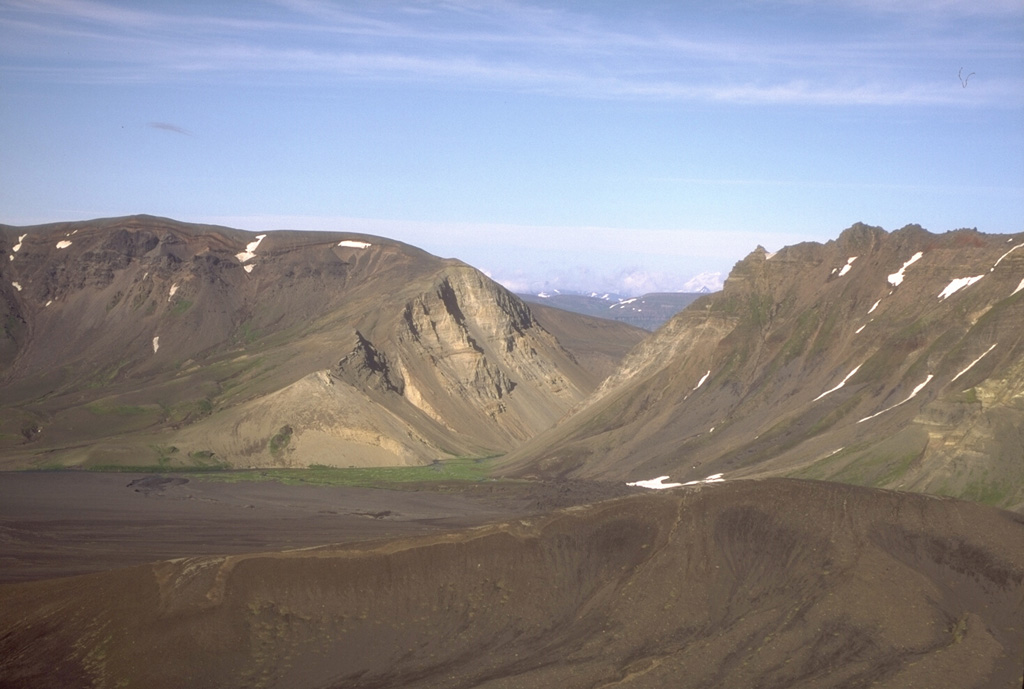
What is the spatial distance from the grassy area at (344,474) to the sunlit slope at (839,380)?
629 centimetres

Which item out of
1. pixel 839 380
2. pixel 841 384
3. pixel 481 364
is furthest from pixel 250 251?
pixel 841 384

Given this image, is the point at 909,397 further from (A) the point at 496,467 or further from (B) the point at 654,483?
(A) the point at 496,467

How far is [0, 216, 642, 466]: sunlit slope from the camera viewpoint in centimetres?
11481

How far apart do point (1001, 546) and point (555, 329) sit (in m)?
148

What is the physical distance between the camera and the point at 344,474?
10556cm

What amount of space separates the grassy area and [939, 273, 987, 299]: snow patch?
4468cm

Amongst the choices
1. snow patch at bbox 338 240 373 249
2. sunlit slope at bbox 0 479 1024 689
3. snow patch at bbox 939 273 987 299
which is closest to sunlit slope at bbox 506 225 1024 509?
snow patch at bbox 939 273 987 299

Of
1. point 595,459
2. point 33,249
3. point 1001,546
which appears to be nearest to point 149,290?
point 33,249

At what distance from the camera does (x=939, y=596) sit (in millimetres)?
45750

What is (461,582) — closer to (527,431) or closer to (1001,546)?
(1001,546)

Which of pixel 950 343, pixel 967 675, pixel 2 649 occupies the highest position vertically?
pixel 950 343

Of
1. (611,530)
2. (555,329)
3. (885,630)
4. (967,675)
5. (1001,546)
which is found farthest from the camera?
(555,329)

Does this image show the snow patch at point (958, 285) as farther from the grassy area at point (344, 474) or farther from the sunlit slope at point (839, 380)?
the grassy area at point (344, 474)

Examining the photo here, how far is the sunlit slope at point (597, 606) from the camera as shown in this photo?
41.6 m
